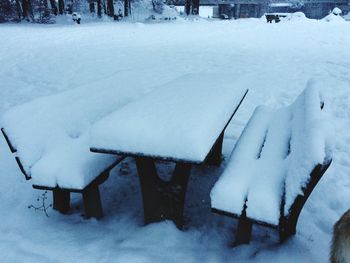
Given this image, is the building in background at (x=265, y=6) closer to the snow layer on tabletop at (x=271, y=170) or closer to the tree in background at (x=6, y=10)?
the tree in background at (x=6, y=10)

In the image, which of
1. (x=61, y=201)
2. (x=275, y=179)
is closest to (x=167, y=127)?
(x=275, y=179)

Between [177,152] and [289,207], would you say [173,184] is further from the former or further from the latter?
[289,207]

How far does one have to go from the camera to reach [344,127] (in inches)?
174

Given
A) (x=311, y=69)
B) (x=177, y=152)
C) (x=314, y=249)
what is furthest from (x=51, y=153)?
(x=311, y=69)

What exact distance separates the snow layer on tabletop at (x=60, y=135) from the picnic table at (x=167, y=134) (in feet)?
1.28

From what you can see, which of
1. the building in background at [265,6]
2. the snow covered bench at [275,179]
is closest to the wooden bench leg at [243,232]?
the snow covered bench at [275,179]

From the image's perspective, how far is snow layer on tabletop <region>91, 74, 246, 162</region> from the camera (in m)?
1.98

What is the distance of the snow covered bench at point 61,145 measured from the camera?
2395mm

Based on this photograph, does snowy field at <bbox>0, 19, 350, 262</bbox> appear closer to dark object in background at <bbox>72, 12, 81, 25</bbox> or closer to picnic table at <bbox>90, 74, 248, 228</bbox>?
picnic table at <bbox>90, 74, 248, 228</bbox>

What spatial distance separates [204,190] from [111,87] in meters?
1.60

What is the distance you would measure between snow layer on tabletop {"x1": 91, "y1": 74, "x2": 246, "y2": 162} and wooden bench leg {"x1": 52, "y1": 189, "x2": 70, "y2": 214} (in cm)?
102

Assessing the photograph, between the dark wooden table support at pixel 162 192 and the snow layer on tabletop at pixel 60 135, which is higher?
the snow layer on tabletop at pixel 60 135

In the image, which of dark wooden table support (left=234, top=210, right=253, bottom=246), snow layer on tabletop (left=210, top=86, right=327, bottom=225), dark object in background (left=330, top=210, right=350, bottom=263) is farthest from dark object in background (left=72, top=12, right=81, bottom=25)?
dark object in background (left=330, top=210, right=350, bottom=263)

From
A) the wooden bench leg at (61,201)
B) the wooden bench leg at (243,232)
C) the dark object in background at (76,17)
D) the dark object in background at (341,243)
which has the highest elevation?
the dark object in background at (341,243)
